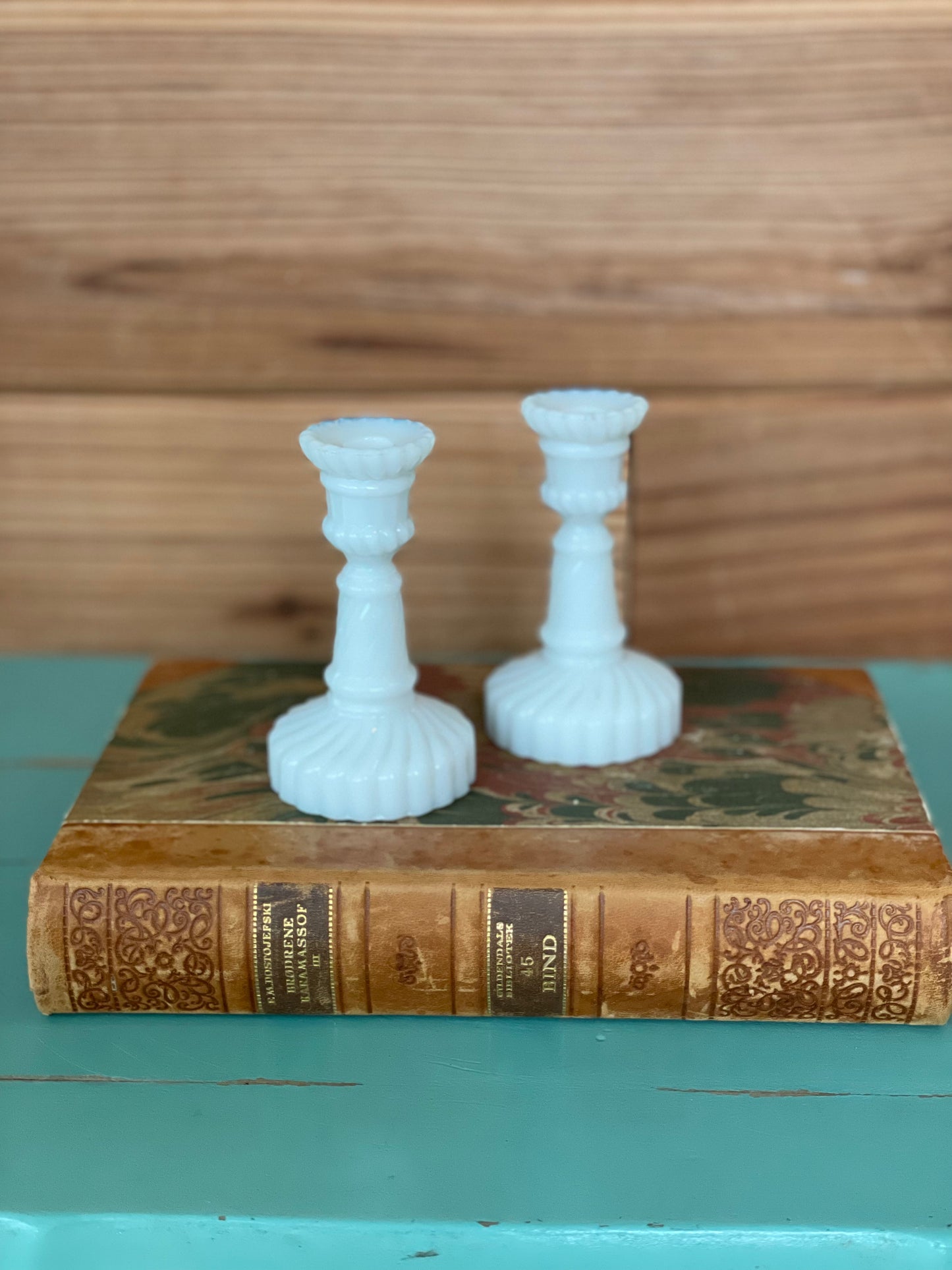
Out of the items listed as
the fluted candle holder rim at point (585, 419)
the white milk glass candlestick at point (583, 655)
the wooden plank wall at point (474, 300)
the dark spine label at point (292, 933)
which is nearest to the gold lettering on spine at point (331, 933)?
the dark spine label at point (292, 933)

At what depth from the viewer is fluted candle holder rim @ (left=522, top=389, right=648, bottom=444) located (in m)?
0.81

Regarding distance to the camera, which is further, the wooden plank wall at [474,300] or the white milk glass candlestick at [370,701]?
the wooden plank wall at [474,300]

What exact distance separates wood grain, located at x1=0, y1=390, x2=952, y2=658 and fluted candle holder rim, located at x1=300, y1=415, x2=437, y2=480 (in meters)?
0.30

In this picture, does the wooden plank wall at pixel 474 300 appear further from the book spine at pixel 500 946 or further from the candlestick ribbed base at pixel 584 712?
the book spine at pixel 500 946

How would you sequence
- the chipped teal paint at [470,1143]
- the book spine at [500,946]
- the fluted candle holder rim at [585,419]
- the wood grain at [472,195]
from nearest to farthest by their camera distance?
the chipped teal paint at [470,1143], the book spine at [500,946], the fluted candle holder rim at [585,419], the wood grain at [472,195]

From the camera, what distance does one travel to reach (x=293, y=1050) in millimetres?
703

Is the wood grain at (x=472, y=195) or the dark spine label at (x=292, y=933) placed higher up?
the wood grain at (x=472, y=195)

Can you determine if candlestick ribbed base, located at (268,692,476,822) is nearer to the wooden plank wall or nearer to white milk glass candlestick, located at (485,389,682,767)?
white milk glass candlestick, located at (485,389,682,767)

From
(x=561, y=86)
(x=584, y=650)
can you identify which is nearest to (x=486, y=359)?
(x=561, y=86)

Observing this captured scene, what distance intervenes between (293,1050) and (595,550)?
36cm

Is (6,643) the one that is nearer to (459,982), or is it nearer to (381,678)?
(381,678)

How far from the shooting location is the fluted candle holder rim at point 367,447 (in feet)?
2.42

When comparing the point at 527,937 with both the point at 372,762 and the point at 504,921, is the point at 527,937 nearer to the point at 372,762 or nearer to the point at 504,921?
the point at 504,921

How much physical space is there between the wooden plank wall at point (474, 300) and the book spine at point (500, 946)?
47 centimetres
